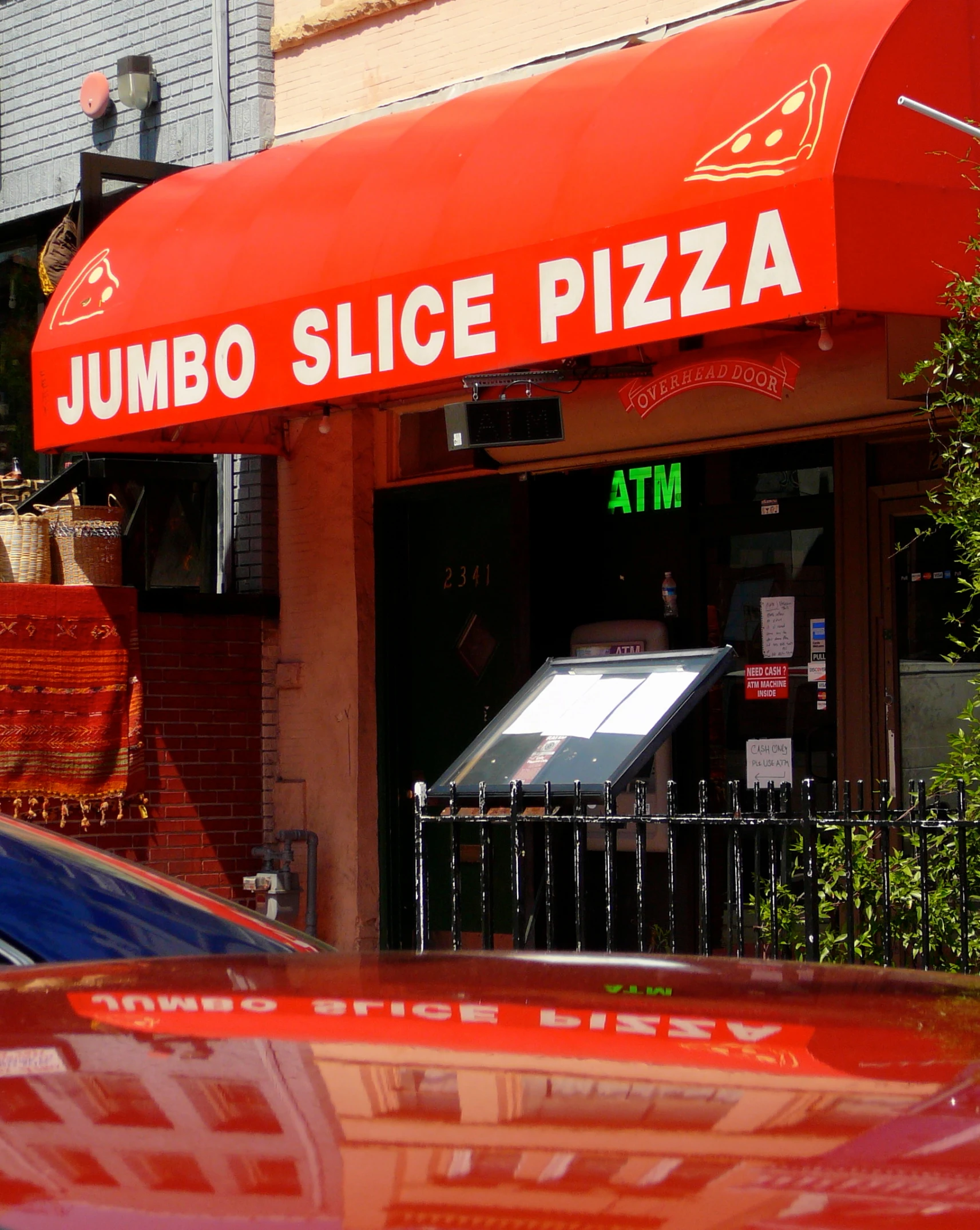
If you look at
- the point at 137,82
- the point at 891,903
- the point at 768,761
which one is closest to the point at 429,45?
the point at 137,82

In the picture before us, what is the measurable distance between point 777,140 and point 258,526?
15.7 ft

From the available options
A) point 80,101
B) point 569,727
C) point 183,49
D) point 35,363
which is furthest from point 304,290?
point 80,101

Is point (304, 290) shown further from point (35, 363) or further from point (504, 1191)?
point (504, 1191)

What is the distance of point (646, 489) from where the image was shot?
870 centimetres

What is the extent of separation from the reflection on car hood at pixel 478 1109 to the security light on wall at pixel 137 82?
895cm

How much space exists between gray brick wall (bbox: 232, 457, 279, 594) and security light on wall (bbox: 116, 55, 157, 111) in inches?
92.9

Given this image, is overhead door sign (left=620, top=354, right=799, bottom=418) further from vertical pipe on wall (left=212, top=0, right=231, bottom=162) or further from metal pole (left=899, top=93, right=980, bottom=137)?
vertical pipe on wall (left=212, top=0, right=231, bottom=162)

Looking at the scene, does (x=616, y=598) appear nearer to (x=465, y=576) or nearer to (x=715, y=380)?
(x=465, y=576)

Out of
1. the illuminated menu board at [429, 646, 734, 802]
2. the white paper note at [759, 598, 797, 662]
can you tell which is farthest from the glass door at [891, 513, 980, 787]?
the illuminated menu board at [429, 646, 734, 802]

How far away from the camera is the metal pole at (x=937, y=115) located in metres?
5.36

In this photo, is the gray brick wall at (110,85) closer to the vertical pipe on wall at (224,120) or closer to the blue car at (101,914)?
the vertical pipe on wall at (224,120)

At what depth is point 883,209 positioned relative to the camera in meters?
5.72

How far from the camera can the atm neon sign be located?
8.56 m

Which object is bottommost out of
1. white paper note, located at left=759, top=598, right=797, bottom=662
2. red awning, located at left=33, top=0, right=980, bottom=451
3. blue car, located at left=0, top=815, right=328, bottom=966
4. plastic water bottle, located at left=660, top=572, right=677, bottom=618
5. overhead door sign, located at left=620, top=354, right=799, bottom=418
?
blue car, located at left=0, top=815, right=328, bottom=966
